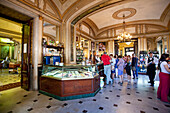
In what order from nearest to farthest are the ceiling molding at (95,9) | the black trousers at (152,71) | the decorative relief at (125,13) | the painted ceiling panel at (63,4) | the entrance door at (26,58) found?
the entrance door at (26,58) → the ceiling molding at (95,9) → the black trousers at (152,71) → the painted ceiling panel at (63,4) → the decorative relief at (125,13)

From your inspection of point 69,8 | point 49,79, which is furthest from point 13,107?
point 69,8

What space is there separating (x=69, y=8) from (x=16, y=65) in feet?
21.8

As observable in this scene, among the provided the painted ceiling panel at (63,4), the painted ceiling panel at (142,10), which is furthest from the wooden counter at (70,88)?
the painted ceiling panel at (142,10)

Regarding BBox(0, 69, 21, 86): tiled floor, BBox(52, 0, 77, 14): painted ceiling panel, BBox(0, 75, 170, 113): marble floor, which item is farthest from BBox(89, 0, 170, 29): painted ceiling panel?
BBox(0, 69, 21, 86): tiled floor

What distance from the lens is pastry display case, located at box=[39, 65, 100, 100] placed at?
277 cm

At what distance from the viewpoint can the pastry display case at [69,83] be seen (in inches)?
109

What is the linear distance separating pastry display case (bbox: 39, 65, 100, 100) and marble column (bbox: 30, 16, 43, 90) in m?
0.82

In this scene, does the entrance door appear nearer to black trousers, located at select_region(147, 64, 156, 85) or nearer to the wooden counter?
the wooden counter

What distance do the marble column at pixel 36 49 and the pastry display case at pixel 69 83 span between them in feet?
2.69

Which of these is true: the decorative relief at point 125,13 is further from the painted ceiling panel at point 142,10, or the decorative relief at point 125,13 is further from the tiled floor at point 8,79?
the tiled floor at point 8,79

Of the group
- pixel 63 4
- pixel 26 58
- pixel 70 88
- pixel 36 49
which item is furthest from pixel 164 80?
pixel 63 4

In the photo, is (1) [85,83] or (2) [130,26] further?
(2) [130,26]

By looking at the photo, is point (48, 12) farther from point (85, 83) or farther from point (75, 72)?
point (85, 83)

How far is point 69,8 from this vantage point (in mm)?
5152
